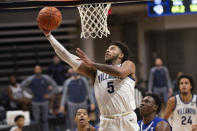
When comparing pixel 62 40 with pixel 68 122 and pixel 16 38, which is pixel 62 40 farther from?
pixel 68 122

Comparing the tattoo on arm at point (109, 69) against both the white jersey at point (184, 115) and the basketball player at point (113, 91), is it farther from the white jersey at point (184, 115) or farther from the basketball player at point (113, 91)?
the white jersey at point (184, 115)

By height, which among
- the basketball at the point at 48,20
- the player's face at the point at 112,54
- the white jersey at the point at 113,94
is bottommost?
the white jersey at the point at 113,94

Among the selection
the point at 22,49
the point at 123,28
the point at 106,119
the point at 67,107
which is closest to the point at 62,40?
the point at 22,49

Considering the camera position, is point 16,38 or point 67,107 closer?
point 67,107

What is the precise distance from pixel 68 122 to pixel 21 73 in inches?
152

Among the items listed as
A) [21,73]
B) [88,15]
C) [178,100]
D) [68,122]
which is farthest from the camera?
[21,73]

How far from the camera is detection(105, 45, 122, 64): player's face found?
517cm

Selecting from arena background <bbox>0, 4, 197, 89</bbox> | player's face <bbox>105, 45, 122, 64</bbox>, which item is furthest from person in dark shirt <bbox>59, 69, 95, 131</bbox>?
player's face <bbox>105, 45, 122, 64</bbox>

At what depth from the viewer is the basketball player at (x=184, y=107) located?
7152mm

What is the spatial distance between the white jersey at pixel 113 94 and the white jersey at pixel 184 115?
2199 millimetres

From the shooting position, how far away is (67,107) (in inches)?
434

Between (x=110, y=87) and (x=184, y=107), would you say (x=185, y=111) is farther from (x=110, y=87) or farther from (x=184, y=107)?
(x=110, y=87)

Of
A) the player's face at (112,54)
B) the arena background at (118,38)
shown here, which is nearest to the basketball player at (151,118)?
the player's face at (112,54)

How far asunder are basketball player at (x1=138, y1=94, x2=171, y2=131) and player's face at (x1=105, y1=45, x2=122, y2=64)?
873 millimetres
